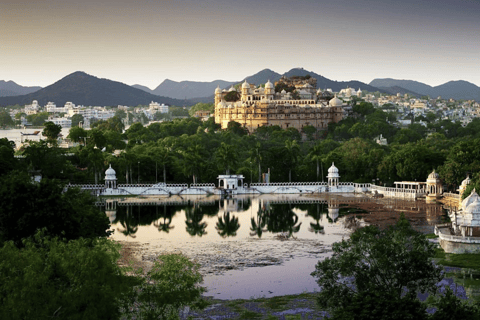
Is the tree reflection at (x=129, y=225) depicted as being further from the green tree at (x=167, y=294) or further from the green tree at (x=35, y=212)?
the green tree at (x=167, y=294)

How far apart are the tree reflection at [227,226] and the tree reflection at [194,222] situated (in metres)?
1.35

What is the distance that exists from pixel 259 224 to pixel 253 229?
294 centimetres

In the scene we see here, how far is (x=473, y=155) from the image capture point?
89562 millimetres

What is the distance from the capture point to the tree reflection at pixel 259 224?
67556 mm

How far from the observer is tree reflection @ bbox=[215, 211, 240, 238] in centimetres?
6719

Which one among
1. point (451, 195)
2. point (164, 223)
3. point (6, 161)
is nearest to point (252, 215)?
point (164, 223)

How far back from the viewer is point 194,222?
2896 inches

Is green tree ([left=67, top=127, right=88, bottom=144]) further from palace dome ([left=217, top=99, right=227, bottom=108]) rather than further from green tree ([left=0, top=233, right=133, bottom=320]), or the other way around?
green tree ([left=0, top=233, right=133, bottom=320])

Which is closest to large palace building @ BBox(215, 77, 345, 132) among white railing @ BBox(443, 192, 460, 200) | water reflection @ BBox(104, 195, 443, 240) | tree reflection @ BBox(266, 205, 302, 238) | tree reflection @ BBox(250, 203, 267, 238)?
water reflection @ BBox(104, 195, 443, 240)

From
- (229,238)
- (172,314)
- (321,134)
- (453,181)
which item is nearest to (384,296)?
(172,314)

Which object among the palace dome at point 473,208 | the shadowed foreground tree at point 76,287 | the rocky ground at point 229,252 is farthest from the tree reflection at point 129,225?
the shadowed foreground tree at point 76,287

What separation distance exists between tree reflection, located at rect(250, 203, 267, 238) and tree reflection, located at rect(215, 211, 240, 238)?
4.62 feet

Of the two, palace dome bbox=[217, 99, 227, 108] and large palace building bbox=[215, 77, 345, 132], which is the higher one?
palace dome bbox=[217, 99, 227, 108]

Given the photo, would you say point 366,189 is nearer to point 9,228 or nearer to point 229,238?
point 229,238
